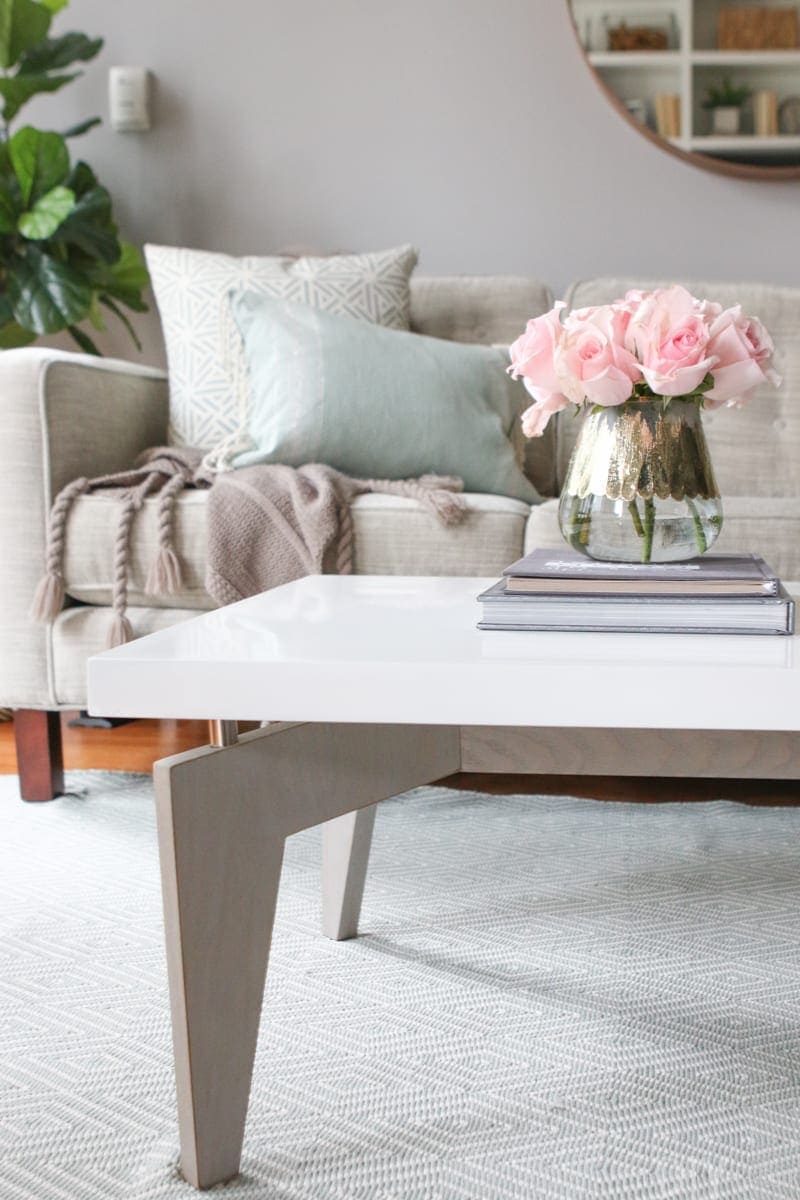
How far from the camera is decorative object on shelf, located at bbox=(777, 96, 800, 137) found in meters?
2.71

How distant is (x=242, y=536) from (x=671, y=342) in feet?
3.01

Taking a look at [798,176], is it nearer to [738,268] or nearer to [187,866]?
[738,268]

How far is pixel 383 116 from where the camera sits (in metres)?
2.89

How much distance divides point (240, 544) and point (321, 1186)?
3.54 ft

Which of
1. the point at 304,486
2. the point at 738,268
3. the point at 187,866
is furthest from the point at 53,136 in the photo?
the point at 187,866

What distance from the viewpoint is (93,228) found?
2.63 metres

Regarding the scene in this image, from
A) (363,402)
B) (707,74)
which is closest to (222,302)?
(363,402)

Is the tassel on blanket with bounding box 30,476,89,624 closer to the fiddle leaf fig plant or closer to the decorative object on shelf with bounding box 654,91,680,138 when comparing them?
the fiddle leaf fig plant

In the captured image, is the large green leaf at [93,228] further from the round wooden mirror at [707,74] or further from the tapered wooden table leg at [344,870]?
the tapered wooden table leg at [344,870]

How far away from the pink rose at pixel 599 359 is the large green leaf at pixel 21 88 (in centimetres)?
200

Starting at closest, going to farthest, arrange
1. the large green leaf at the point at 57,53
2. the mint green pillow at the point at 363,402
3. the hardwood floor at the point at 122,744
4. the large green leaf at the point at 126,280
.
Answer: the mint green pillow at the point at 363,402 < the hardwood floor at the point at 122,744 < the large green leaf at the point at 57,53 < the large green leaf at the point at 126,280

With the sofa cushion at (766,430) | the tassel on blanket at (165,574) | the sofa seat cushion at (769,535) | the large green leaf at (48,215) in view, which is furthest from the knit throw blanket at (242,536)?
the large green leaf at (48,215)

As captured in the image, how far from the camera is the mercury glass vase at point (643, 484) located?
1066 mm

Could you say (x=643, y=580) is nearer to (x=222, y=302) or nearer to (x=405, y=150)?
(x=222, y=302)
